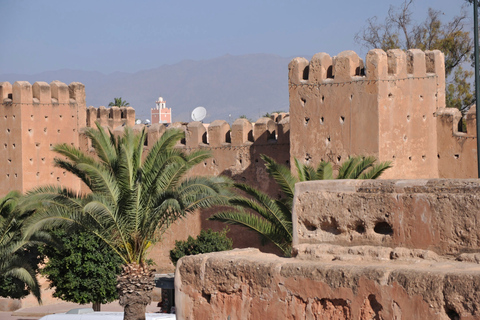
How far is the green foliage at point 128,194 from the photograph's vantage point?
39.9ft

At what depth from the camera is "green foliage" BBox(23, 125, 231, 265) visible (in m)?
12.2

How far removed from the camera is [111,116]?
76.2ft

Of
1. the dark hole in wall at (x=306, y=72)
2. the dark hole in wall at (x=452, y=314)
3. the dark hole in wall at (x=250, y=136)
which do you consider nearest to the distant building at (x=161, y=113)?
the dark hole in wall at (x=250, y=136)

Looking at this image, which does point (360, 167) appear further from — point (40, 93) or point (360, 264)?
point (40, 93)

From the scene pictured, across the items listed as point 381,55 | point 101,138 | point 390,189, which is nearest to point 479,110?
point 381,55

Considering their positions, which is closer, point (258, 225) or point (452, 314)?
point (452, 314)

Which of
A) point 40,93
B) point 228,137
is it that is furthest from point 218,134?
point 40,93

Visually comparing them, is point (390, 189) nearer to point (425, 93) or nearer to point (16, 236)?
point (425, 93)

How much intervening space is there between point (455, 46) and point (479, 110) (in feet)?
39.6

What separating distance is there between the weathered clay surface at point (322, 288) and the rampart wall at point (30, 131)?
14191 millimetres

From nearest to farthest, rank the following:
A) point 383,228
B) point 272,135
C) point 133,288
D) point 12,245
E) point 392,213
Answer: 1. point 392,213
2. point 383,228
3. point 133,288
4. point 12,245
5. point 272,135

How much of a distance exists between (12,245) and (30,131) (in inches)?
215

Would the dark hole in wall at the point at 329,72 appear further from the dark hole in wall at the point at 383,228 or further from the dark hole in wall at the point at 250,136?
the dark hole in wall at the point at 383,228

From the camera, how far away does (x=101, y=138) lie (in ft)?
42.1
